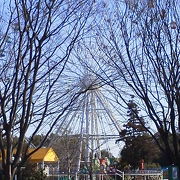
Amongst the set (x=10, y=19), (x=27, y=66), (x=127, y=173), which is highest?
(x=10, y=19)

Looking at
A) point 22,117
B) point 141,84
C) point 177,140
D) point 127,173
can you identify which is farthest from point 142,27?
point 127,173

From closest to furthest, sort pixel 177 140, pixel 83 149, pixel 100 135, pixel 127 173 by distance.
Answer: pixel 177 140
pixel 127 173
pixel 100 135
pixel 83 149

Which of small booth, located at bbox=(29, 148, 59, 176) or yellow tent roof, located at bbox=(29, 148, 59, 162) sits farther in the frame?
yellow tent roof, located at bbox=(29, 148, 59, 162)

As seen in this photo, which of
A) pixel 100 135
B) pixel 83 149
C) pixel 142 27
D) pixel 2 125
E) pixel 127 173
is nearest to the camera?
pixel 2 125

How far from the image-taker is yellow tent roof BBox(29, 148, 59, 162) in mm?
39741

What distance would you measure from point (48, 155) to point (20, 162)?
1200 inches

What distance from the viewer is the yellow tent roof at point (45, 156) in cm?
3974

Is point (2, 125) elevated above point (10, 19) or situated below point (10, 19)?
below

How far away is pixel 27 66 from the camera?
10.3 m

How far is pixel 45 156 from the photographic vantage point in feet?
131

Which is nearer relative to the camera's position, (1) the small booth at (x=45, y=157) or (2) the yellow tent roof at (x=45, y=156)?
(1) the small booth at (x=45, y=157)

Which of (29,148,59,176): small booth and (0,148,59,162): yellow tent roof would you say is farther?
(0,148,59,162): yellow tent roof

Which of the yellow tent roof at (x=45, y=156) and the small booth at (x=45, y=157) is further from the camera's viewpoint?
the yellow tent roof at (x=45, y=156)

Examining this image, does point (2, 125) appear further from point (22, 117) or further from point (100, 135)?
point (100, 135)
